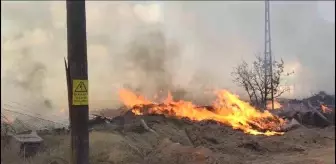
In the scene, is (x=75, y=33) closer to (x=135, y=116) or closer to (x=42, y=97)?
(x=42, y=97)

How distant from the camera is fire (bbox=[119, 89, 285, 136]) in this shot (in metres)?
23.1

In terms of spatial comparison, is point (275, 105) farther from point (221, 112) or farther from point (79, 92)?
point (79, 92)

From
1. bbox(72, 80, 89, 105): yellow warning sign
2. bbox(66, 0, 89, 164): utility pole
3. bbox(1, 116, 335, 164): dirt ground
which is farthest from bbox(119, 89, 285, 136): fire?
bbox(72, 80, 89, 105): yellow warning sign

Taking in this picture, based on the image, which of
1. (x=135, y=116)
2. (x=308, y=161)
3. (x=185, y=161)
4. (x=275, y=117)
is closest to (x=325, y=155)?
(x=308, y=161)

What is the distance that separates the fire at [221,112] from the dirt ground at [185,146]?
2.11m

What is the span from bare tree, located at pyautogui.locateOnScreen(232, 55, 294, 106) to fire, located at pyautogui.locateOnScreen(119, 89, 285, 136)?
504 centimetres

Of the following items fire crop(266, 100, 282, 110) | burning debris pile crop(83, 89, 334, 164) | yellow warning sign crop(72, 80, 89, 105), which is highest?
yellow warning sign crop(72, 80, 89, 105)

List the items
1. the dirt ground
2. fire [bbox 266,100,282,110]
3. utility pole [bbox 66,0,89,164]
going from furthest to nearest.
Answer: fire [bbox 266,100,282,110], the dirt ground, utility pole [bbox 66,0,89,164]

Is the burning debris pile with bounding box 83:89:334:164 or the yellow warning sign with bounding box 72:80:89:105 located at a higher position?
the yellow warning sign with bounding box 72:80:89:105

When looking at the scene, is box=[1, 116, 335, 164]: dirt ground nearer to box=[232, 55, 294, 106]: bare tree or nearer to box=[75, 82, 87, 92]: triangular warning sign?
box=[75, 82, 87, 92]: triangular warning sign

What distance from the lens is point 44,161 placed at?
11.0 metres

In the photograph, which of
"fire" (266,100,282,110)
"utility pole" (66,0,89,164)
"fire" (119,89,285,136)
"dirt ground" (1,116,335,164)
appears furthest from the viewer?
"fire" (266,100,282,110)

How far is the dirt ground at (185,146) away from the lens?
12.1m

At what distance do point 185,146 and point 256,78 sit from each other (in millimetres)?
21737
